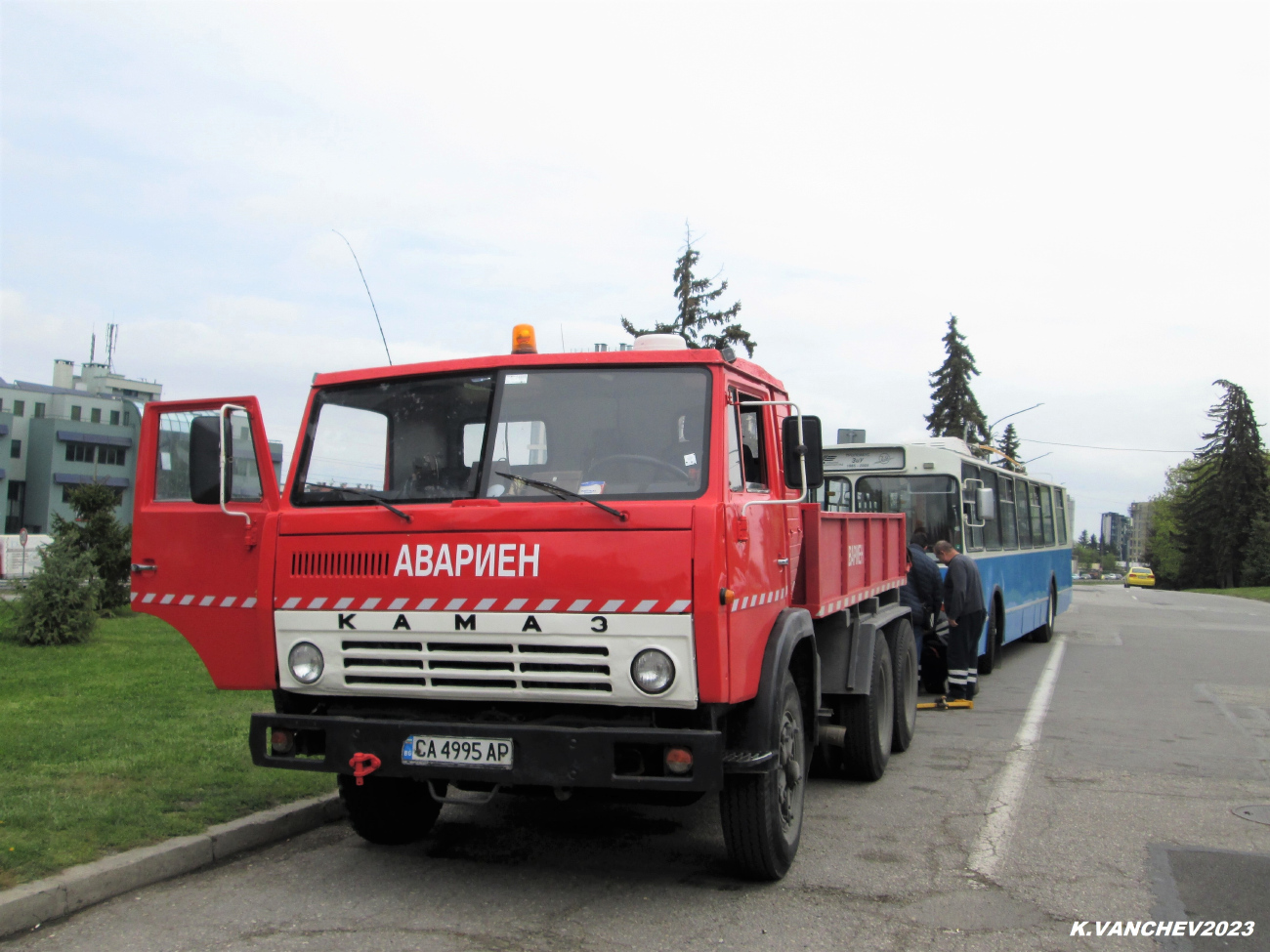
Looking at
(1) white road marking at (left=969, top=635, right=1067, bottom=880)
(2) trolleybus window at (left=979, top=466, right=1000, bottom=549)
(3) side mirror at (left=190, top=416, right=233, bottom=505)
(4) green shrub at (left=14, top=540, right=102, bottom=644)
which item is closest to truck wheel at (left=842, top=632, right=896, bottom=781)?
(1) white road marking at (left=969, top=635, right=1067, bottom=880)

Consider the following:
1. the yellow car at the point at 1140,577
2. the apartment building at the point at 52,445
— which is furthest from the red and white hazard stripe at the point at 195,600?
the yellow car at the point at 1140,577

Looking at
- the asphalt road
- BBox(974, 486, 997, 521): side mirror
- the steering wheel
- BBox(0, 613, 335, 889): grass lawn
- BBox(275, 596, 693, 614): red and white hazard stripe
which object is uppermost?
BBox(974, 486, 997, 521): side mirror

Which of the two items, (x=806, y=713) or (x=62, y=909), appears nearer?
(x=62, y=909)

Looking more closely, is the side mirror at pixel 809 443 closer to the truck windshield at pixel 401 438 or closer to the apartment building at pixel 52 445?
the truck windshield at pixel 401 438

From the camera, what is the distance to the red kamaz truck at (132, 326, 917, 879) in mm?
4504

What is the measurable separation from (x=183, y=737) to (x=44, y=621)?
6.59 meters

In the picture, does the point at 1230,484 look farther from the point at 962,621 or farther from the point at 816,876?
the point at 816,876

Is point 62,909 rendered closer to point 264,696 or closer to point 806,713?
point 806,713

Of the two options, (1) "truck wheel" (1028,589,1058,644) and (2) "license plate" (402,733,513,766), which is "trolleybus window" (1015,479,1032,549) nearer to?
(1) "truck wheel" (1028,589,1058,644)

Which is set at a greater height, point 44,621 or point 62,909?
point 44,621

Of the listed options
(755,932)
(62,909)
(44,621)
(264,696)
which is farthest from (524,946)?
(44,621)

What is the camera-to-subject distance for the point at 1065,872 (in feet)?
17.4

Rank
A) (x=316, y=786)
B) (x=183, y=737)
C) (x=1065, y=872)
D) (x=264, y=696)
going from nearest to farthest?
(x=1065, y=872) < (x=316, y=786) < (x=183, y=737) < (x=264, y=696)

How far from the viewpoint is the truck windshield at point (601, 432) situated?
15.9 ft
